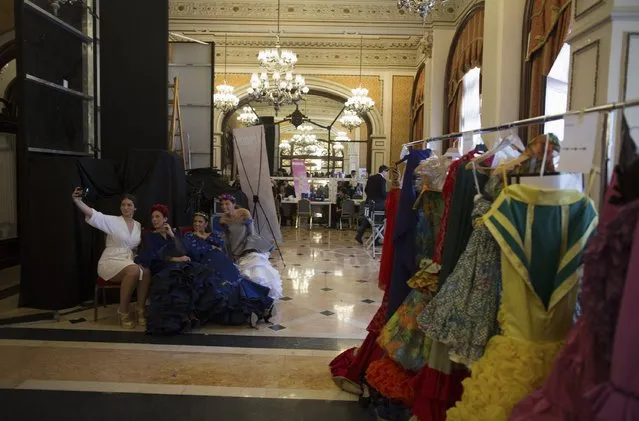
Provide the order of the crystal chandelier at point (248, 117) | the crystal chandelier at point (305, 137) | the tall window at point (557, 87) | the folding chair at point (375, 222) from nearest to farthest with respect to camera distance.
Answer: the tall window at point (557, 87)
the folding chair at point (375, 222)
the crystal chandelier at point (248, 117)
the crystal chandelier at point (305, 137)

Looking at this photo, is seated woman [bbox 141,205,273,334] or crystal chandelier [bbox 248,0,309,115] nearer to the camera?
seated woman [bbox 141,205,273,334]

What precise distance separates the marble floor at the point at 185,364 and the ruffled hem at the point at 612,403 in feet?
5.72

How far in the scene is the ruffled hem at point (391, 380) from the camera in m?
2.41

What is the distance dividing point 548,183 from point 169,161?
14.1 feet

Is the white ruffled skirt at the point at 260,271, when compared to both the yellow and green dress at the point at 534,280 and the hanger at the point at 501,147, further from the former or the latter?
the yellow and green dress at the point at 534,280

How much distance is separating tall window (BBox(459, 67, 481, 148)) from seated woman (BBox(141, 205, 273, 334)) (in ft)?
15.9

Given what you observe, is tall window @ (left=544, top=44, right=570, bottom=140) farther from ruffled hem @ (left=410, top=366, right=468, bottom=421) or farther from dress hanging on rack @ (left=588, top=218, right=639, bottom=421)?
dress hanging on rack @ (left=588, top=218, right=639, bottom=421)

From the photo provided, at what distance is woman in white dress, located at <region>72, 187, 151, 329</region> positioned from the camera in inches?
164

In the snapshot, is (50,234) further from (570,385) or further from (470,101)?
(470,101)

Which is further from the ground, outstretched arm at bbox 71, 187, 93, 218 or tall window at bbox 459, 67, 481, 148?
tall window at bbox 459, 67, 481, 148

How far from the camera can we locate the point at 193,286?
13.4 ft

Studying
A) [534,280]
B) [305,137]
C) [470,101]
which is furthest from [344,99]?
[534,280]

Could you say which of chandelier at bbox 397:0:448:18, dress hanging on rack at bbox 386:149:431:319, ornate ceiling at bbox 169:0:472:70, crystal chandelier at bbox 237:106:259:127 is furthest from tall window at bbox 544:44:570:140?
crystal chandelier at bbox 237:106:259:127

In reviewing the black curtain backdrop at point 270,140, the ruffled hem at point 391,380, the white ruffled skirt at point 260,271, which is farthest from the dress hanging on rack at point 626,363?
the black curtain backdrop at point 270,140
